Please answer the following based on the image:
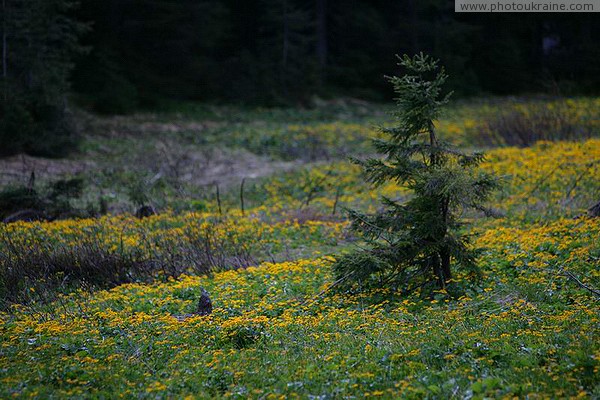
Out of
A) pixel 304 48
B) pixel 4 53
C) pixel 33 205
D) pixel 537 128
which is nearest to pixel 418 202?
pixel 33 205

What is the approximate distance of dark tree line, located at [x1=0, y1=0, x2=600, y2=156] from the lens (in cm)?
3241

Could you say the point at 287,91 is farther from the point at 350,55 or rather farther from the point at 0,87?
the point at 0,87

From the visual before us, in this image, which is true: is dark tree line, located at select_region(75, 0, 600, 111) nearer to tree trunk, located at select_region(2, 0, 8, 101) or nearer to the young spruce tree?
tree trunk, located at select_region(2, 0, 8, 101)

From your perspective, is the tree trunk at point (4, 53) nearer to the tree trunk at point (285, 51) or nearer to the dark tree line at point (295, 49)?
the dark tree line at point (295, 49)

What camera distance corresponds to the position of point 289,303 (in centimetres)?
894

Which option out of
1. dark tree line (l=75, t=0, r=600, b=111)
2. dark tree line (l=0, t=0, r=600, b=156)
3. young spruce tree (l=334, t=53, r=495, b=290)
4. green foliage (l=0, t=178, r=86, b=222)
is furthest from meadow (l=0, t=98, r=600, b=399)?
dark tree line (l=75, t=0, r=600, b=111)

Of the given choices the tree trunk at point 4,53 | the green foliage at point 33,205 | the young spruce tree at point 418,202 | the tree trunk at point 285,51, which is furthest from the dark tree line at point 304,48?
the young spruce tree at point 418,202

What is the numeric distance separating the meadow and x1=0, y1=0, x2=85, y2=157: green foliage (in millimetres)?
4417

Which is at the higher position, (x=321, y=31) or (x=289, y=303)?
(x=321, y=31)

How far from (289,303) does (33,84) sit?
17.5 metres

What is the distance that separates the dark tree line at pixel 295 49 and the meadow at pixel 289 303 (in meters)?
11.6

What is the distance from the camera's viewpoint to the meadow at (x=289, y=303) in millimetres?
6066

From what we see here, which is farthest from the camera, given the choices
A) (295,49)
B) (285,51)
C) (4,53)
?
(295,49)

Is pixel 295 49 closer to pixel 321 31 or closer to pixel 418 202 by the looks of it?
pixel 321 31
